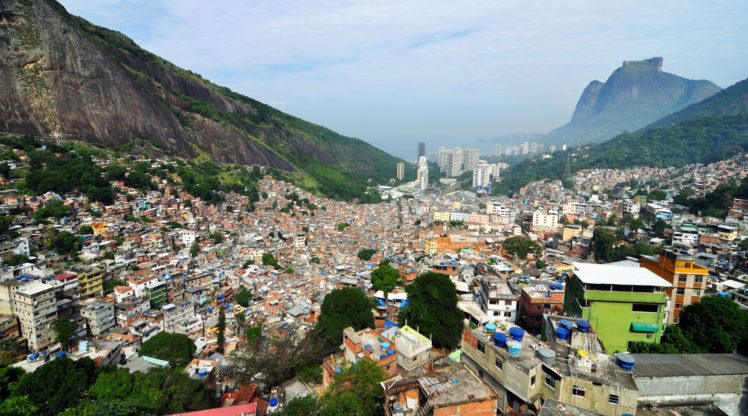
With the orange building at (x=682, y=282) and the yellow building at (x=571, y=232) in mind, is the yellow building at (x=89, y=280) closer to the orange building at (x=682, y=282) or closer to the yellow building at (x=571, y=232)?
the orange building at (x=682, y=282)

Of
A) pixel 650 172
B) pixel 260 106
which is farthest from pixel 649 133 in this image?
pixel 260 106

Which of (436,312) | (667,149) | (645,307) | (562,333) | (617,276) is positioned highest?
(667,149)

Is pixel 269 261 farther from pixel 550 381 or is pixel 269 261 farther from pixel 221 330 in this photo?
pixel 550 381

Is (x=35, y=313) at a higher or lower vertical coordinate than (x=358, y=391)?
lower

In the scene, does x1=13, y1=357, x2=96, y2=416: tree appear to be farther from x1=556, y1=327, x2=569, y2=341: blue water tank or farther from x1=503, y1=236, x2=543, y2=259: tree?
x1=503, y1=236, x2=543, y2=259: tree

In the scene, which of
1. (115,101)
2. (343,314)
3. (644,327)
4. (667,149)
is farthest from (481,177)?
(644,327)

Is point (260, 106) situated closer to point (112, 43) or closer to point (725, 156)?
point (112, 43)

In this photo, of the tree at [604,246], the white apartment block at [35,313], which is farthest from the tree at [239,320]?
the tree at [604,246]
